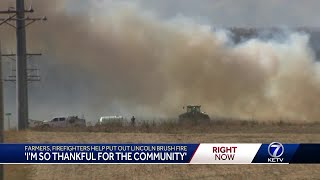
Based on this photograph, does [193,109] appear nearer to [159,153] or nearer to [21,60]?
[21,60]

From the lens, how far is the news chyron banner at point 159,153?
37.5ft

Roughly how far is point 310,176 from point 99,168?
658cm

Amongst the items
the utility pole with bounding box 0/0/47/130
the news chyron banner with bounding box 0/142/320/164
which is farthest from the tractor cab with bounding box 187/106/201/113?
the news chyron banner with bounding box 0/142/320/164

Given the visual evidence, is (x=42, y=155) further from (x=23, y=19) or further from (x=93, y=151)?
(x=23, y=19)

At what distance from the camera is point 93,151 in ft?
37.6

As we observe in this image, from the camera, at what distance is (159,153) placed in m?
11.5

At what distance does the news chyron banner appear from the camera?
1142cm

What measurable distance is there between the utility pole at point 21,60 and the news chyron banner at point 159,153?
98.6 ft

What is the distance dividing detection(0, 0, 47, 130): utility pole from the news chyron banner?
1183 inches

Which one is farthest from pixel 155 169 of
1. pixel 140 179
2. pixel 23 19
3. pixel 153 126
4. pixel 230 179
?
pixel 23 19

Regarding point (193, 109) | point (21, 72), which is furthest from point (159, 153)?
point (193, 109)

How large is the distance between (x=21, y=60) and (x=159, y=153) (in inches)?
1398

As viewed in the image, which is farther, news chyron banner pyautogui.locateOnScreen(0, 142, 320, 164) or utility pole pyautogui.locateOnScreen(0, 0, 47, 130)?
utility pole pyautogui.locateOnScreen(0, 0, 47, 130)

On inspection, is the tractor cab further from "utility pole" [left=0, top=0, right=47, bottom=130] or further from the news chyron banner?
the news chyron banner
